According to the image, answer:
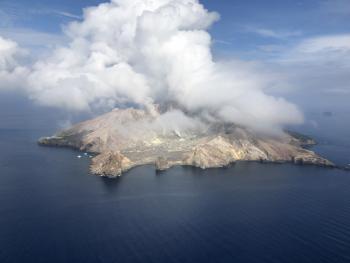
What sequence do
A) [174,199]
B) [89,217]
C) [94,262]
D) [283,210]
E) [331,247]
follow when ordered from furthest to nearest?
[174,199] → [283,210] → [89,217] → [331,247] → [94,262]

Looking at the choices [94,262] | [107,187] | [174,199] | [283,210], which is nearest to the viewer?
[94,262]

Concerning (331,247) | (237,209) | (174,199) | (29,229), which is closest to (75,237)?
(29,229)

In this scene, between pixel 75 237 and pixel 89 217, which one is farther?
pixel 89 217

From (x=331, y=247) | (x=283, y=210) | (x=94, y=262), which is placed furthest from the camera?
(x=283, y=210)

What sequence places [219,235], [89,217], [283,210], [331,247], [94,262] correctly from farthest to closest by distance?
[283,210] → [89,217] → [219,235] → [331,247] → [94,262]

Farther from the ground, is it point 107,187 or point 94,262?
point 107,187

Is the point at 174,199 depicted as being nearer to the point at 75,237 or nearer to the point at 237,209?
the point at 237,209

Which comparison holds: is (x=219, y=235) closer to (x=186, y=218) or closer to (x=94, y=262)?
(x=186, y=218)

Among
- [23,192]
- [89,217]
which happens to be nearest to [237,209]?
[89,217]

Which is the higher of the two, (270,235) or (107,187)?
(107,187)
